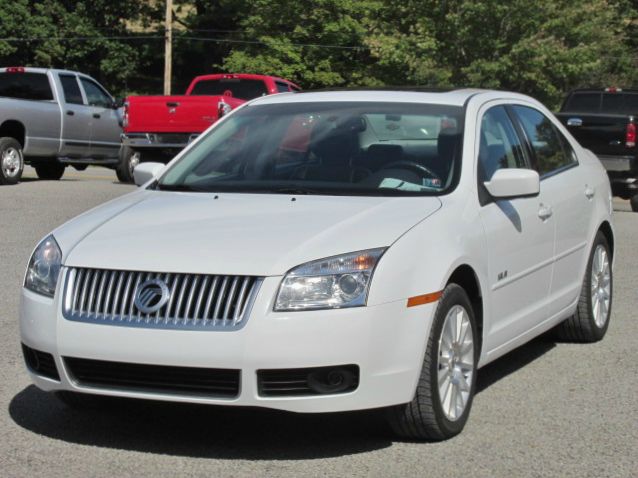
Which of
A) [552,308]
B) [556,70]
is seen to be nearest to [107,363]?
[552,308]

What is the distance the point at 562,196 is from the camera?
25.0ft

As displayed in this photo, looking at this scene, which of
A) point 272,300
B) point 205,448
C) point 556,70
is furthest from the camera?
point 556,70

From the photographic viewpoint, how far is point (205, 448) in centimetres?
569

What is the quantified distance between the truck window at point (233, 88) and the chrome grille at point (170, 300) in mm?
18133

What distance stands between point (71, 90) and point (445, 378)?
18168mm

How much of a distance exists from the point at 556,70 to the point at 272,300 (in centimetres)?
4498

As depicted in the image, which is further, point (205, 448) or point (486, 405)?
point (486, 405)

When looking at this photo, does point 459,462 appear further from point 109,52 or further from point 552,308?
point 109,52

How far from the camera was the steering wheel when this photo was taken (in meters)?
6.48

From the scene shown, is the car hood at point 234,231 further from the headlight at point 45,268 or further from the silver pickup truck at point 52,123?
Answer: the silver pickup truck at point 52,123

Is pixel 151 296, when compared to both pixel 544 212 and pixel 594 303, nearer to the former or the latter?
pixel 544 212

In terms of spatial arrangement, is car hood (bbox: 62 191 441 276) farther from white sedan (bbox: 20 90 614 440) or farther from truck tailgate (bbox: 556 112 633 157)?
truck tailgate (bbox: 556 112 633 157)

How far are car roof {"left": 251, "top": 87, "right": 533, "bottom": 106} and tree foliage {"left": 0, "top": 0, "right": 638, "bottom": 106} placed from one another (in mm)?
41820

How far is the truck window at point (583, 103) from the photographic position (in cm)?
2186
